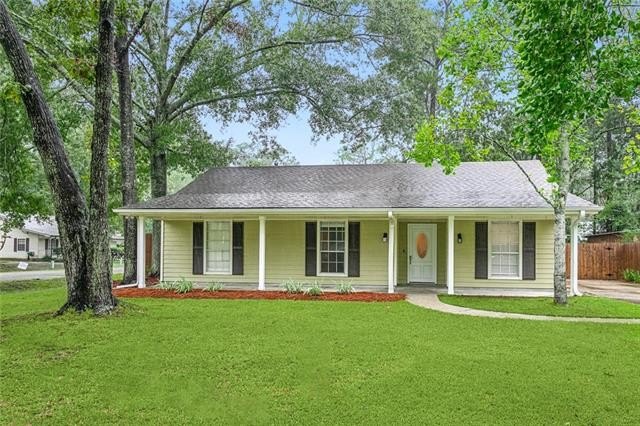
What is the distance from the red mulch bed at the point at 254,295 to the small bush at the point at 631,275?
1093 centimetres

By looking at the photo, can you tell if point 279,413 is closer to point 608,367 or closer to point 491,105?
point 608,367

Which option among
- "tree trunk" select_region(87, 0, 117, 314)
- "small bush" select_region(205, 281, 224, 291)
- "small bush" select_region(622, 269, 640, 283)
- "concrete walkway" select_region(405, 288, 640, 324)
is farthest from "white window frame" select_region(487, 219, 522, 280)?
"tree trunk" select_region(87, 0, 117, 314)

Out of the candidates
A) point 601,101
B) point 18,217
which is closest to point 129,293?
point 18,217

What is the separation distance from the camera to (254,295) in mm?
11695

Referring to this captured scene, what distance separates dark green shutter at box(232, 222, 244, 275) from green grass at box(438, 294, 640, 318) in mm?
5693

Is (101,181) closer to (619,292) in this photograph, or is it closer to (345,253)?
(345,253)

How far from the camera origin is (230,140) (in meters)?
20.4

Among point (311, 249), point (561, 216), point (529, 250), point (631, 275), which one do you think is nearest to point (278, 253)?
point (311, 249)

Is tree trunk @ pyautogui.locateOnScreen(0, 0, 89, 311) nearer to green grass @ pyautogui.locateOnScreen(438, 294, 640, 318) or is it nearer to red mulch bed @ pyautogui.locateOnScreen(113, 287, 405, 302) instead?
red mulch bed @ pyautogui.locateOnScreen(113, 287, 405, 302)

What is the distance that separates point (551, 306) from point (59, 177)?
32.3ft

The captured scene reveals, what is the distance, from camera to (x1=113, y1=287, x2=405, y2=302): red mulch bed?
1112cm

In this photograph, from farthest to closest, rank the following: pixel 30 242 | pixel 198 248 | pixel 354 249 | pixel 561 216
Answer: pixel 30 242 < pixel 198 248 < pixel 354 249 < pixel 561 216

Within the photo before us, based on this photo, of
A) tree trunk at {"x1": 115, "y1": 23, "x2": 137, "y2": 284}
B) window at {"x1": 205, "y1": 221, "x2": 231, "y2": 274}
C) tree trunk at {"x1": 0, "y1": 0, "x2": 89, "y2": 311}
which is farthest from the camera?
tree trunk at {"x1": 115, "y1": 23, "x2": 137, "y2": 284}

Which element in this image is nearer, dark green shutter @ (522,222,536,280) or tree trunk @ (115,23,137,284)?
dark green shutter @ (522,222,536,280)
